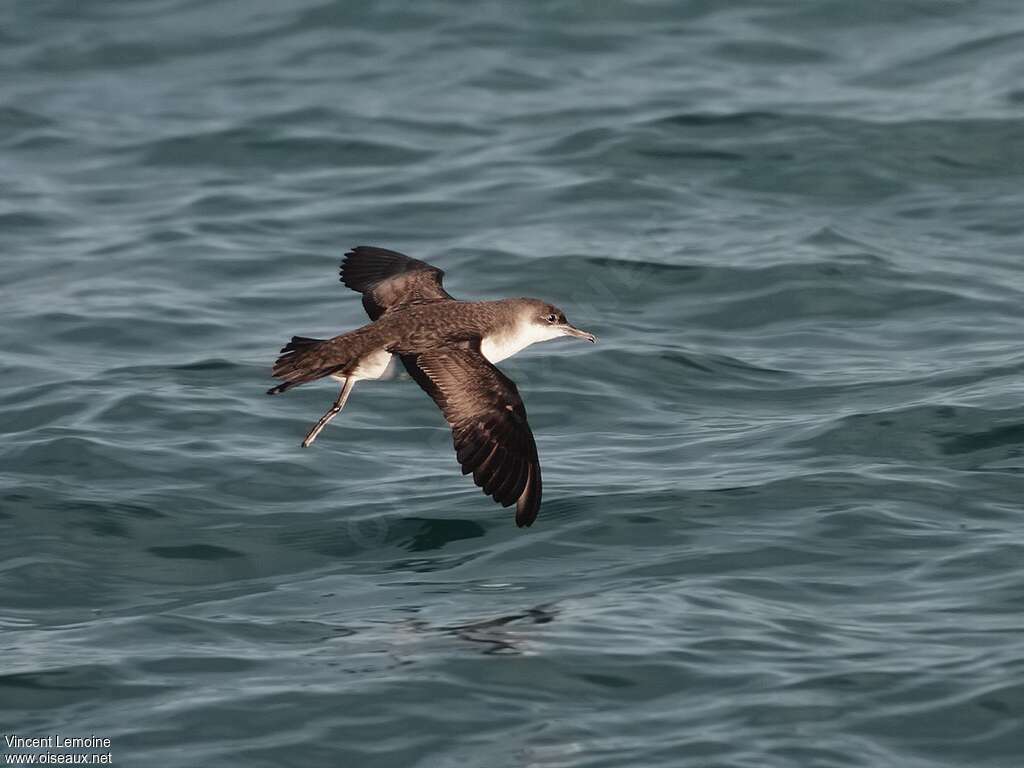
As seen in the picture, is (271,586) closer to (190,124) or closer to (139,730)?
(139,730)

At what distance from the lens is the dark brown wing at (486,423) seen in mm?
7820

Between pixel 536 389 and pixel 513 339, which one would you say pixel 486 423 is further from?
pixel 536 389

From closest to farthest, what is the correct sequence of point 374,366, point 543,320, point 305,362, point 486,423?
point 486,423
point 305,362
point 374,366
point 543,320

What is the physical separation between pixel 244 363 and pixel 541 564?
3.51 meters

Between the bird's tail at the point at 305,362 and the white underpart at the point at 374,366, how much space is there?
3.2 inches

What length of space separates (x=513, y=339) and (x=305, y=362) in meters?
1.19

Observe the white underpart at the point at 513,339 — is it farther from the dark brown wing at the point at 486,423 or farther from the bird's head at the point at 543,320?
the dark brown wing at the point at 486,423

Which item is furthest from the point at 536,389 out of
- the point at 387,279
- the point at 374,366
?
the point at 374,366

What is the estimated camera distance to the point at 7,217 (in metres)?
14.4

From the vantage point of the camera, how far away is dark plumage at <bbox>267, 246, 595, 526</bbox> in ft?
25.9

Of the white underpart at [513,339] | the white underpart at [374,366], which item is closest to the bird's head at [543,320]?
the white underpart at [513,339]

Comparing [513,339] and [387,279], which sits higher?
[387,279]

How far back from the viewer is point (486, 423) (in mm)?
8016

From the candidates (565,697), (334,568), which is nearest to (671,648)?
(565,697)
